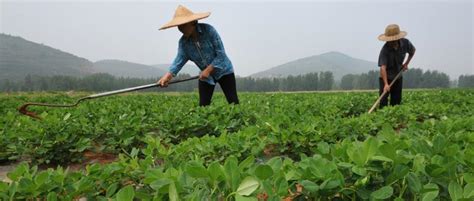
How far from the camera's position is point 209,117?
13.1 ft

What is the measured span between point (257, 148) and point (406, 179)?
101 centimetres

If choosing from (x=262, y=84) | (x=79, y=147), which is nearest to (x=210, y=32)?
(x=79, y=147)

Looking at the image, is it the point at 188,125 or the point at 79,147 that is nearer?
the point at 79,147

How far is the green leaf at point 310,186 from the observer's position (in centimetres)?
117

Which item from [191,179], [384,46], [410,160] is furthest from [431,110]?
[191,179]

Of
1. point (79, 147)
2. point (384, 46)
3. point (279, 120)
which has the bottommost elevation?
point (79, 147)

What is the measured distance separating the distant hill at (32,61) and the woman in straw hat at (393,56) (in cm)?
13753

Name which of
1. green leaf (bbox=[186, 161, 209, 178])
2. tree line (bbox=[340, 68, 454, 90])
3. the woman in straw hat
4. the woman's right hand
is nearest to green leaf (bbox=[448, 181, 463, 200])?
green leaf (bbox=[186, 161, 209, 178])

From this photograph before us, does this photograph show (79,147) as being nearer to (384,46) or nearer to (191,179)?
(191,179)

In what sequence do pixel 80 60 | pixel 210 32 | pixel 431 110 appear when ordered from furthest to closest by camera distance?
pixel 80 60
pixel 431 110
pixel 210 32

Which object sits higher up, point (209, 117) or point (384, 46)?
point (384, 46)

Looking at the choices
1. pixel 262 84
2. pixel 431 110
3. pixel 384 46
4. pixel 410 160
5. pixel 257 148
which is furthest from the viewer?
pixel 262 84

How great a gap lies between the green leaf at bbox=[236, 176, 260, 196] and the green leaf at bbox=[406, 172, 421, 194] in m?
0.51

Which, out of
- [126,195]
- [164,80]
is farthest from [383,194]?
[164,80]
